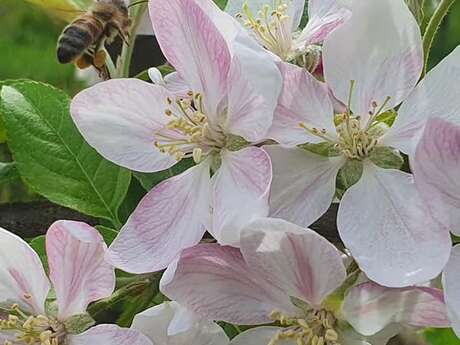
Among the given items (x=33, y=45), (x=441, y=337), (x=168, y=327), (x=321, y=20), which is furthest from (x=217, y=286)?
(x=33, y=45)

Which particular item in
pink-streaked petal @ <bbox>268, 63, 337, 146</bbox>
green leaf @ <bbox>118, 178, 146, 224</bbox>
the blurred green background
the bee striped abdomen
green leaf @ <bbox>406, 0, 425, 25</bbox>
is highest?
green leaf @ <bbox>406, 0, 425, 25</bbox>

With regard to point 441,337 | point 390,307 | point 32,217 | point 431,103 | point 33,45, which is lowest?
point 33,45

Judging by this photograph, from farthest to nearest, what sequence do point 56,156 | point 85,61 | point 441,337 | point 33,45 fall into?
point 33,45, point 441,337, point 85,61, point 56,156

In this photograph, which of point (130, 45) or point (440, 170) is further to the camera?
point (130, 45)

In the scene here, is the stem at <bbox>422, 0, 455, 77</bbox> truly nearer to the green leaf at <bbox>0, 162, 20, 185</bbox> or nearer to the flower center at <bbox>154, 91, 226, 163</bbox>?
the flower center at <bbox>154, 91, 226, 163</bbox>

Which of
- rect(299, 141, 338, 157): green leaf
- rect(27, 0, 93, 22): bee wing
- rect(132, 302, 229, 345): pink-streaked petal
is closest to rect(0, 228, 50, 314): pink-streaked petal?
rect(132, 302, 229, 345): pink-streaked petal

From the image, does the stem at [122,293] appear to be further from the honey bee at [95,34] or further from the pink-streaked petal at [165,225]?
the honey bee at [95,34]

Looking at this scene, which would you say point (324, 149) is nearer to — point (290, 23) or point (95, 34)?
point (290, 23)

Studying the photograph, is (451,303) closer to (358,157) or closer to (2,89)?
(358,157)
